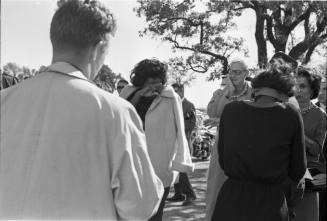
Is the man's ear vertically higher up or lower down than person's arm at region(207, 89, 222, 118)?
higher up

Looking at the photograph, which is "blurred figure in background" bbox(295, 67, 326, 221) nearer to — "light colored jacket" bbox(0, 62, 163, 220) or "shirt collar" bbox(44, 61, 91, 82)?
"light colored jacket" bbox(0, 62, 163, 220)

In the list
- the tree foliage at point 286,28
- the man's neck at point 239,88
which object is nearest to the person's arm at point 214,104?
the man's neck at point 239,88

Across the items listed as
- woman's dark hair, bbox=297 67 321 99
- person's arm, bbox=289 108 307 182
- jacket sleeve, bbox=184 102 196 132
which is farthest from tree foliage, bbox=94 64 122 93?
woman's dark hair, bbox=297 67 321 99

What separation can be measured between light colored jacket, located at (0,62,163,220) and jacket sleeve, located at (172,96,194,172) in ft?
7.18

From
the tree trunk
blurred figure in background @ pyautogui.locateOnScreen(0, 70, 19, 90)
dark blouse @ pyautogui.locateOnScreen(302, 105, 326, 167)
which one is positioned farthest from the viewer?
the tree trunk

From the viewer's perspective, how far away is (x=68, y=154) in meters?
1.60

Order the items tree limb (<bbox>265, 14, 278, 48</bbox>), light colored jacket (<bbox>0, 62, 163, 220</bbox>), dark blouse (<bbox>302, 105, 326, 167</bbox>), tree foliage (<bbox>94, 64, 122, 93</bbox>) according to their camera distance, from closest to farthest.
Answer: light colored jacket (<bbox>0, 62, 163, 220</bbox>) < tree foliage (<bbox>94, 64, 122, 93</bbox>) < dark blouse (<bbox>302, 105, 326, 167</bbox>) < tree limb (<bbox>265, 14, 278, 48</bbox>)

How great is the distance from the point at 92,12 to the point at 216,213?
1.88 metres

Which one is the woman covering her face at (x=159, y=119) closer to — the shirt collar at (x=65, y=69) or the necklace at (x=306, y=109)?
the necklace at (x=306, y=109)

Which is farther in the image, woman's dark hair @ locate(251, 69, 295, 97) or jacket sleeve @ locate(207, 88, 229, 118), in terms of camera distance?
jacket sleeve @ locate(207, 88, 229, 118)

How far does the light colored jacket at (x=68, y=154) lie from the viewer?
159cm

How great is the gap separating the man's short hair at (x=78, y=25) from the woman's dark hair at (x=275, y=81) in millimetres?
Result: 1604

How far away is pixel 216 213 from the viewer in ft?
10.5

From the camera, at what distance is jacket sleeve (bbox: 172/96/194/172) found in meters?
3.88
